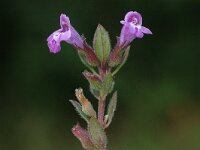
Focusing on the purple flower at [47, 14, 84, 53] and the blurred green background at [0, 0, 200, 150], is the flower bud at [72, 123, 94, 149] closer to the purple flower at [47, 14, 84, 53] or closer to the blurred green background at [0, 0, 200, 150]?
the purple flower at [47, 14, 84, 53]

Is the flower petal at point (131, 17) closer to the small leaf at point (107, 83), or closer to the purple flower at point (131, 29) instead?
the purple flower at point (131, 29)

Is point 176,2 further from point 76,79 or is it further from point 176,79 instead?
point 76,79

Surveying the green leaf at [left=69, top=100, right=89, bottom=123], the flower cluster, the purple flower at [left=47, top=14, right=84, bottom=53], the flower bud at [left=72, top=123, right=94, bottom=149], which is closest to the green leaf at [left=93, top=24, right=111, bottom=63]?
the flower cluster

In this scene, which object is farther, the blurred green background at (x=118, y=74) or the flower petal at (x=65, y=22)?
the blurred green background at (x=118, y=74)

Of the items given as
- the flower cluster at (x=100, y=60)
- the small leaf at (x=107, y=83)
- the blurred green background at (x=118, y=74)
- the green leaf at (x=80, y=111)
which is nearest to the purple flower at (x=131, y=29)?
the flower cluster at (x=100, y=60)

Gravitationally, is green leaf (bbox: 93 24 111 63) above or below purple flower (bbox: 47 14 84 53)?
below

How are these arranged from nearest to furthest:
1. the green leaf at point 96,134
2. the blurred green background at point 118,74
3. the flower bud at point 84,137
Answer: the green leaf at point 96,134
the flower bud at point 84,137
the blurred green background at point 118,74

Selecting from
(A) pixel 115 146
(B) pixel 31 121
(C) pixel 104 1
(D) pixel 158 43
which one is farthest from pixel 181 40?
(B) pixel 31 121
